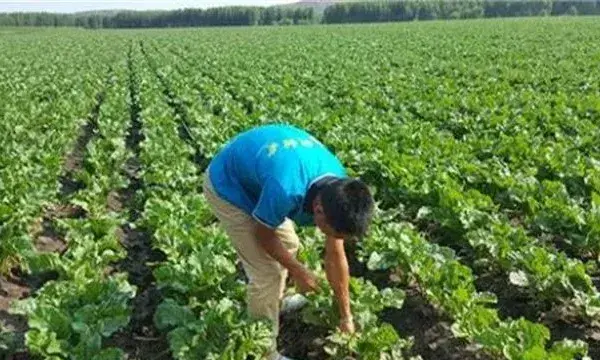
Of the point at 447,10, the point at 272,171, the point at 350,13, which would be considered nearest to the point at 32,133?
the point at 272,171

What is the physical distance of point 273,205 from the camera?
419 cm

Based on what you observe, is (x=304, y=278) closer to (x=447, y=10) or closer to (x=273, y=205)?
(x=273, y=205)

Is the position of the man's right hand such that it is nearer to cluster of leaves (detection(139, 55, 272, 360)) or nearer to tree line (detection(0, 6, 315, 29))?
cluster of leaves (detection(139, 55, 272, 360))

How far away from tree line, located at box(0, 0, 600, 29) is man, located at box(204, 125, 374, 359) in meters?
93.8

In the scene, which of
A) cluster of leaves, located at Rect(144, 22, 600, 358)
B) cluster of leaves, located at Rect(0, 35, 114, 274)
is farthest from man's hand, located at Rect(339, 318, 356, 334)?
cluster of leaves, located at Rect(0, 35, 114, 274)

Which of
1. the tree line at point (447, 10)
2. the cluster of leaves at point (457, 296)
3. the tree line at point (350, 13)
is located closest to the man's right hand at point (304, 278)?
the cluster of leaves at point (457, 296)

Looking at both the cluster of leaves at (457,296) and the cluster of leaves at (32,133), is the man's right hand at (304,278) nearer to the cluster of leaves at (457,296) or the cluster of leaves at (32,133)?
the cluster of leaves at (457,296)

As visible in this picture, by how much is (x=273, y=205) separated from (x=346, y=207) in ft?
1.66

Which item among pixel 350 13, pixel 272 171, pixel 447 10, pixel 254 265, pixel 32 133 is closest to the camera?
pixel 272 171

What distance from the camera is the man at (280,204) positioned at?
12.9 feet

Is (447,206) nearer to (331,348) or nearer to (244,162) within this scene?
(331,348)

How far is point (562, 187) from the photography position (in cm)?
795

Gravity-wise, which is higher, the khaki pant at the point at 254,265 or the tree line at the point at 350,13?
the khaki pant at the point at 254,265

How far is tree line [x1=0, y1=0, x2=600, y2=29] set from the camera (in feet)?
323
